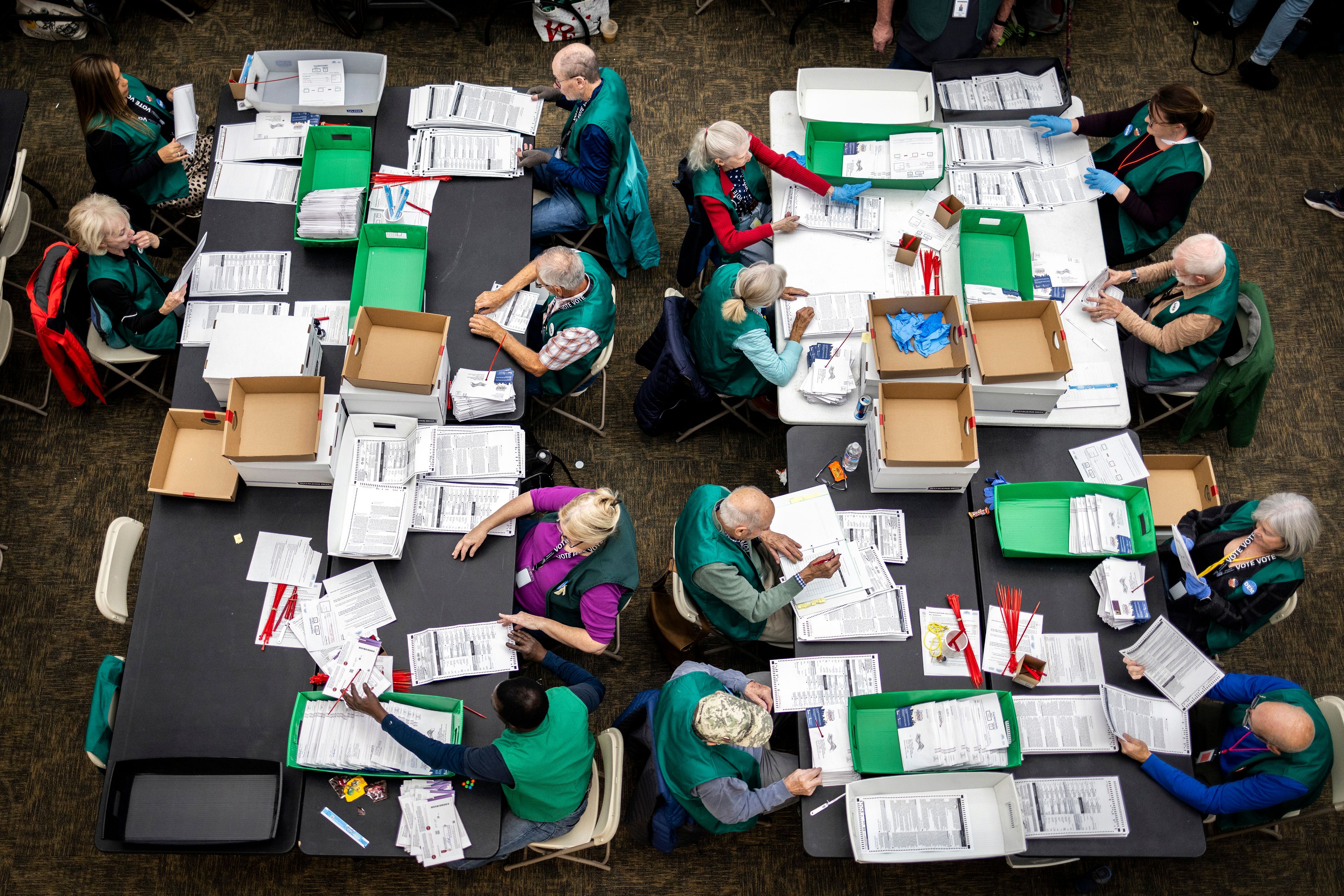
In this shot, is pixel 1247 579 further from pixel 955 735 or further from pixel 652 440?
pixel 652 440

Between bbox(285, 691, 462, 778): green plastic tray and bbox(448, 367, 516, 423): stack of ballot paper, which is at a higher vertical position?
bbox(448, 367, 516, 423): stack of ballot paper

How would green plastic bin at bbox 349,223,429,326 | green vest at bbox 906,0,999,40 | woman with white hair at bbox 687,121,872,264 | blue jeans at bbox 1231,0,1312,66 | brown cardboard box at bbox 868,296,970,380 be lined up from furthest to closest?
blue jeans at bbox 1231,0,1312,66, green vest at bbox 906,0,999,40, woman with white hair at bbox 687,121,872,264, green plastic bin at bbox 349,223,429,326, brown cardboard box at bbox 868,296,970,380

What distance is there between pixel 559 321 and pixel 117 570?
232 cm

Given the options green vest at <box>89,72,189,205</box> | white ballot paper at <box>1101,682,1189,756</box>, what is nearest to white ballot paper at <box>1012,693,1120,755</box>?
white ballot paper at <box>1101,682,1189,756</box>

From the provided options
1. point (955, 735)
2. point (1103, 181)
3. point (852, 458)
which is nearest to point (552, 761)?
point (955, 735)

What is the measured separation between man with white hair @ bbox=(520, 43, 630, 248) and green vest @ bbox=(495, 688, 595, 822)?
2904 millimetres

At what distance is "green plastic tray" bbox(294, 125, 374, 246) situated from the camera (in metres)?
4.88

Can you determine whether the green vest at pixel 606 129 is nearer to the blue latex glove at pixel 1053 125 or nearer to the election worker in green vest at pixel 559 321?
the election worker in green vest at pixel 559 321

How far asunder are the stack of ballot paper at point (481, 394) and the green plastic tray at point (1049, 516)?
7.71 feet

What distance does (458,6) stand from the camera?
22.4ft

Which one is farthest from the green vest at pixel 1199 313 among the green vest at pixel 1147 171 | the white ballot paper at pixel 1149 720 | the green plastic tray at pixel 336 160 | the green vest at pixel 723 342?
the green plastic tray at pixel 336 160

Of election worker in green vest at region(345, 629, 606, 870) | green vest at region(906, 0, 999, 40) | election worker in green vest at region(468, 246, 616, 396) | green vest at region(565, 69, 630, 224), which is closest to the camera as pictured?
election worker in green vest at region(345, 629, 606, 870)

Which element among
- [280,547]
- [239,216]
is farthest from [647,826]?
[239,216]

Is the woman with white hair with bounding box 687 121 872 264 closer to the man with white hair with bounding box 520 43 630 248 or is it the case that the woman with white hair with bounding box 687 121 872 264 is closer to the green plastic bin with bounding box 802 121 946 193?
the green plastic bin with bounding box 802 121 946 193
